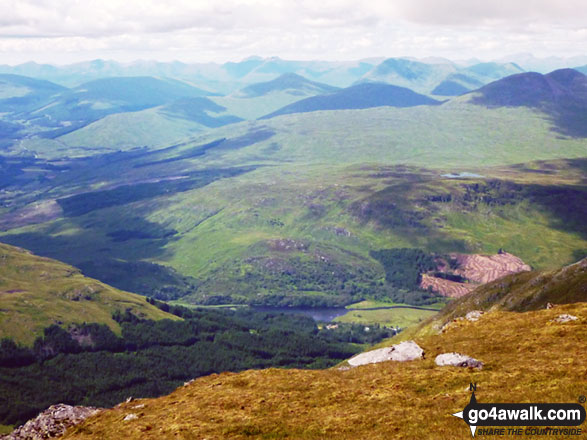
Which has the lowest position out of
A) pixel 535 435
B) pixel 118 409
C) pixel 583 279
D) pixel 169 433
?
pixel 583 279

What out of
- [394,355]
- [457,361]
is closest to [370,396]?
[457,361]

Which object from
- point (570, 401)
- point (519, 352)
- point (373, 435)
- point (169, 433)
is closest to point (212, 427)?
point (169, 433)

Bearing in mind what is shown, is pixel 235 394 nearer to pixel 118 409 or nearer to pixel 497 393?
pixel 118 409

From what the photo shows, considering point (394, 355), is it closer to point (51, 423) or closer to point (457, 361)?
point (457, 361)

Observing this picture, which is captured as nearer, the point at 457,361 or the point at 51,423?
the point at 457,361

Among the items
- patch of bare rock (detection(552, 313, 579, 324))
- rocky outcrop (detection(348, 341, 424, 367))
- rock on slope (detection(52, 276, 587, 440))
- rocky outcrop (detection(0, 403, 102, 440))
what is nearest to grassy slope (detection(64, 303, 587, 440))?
rock on slope (detection(52, 276, 587, 440))

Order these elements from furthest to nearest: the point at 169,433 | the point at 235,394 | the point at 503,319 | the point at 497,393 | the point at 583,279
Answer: the point at 583,279
the point at 503,319
the point at 235,394
the point at 169,433
the point at 497,393

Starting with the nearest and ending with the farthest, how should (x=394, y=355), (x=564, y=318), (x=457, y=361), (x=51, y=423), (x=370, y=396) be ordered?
(x=370, y=396)
(x=457, y=361)
(x=51, y=423)
(x=394, y=355)
(x=564, y=318)

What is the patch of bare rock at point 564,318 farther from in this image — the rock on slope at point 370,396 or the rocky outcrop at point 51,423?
the rocky outcrop at point 51,423
